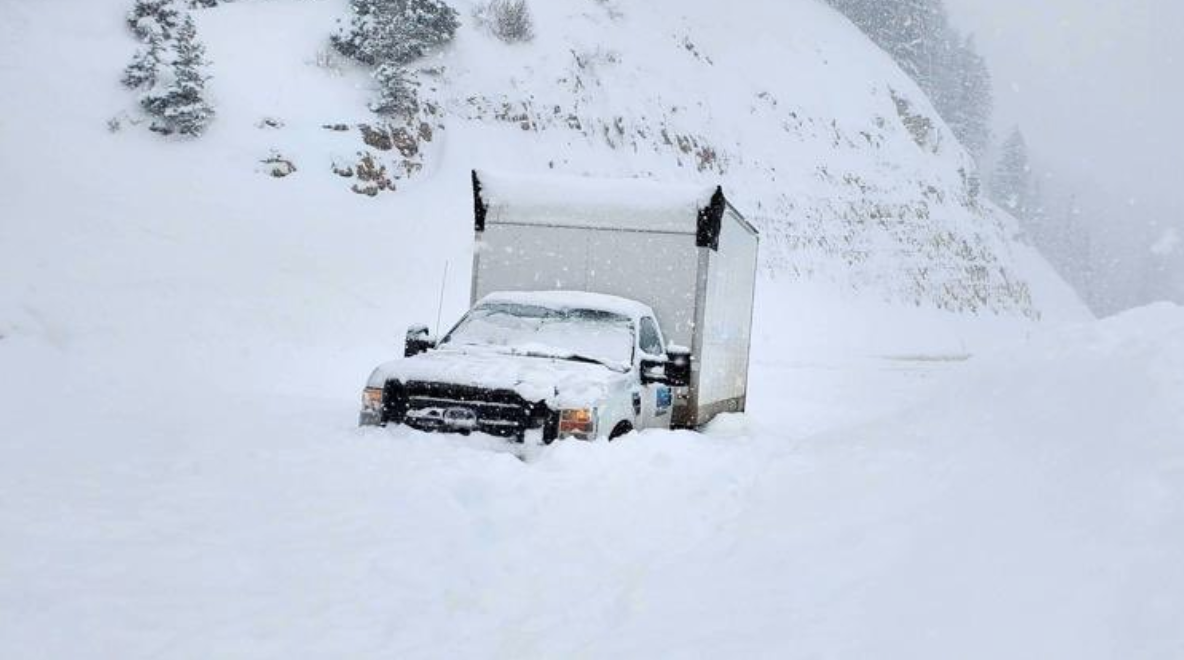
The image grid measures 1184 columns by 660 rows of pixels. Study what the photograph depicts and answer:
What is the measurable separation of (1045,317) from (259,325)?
161 ft

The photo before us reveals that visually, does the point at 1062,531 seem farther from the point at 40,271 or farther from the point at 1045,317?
the point at 1045,317

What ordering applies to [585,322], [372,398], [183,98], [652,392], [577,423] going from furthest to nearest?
[183,98]
[652,392]
[585,322]
[372,398]
[577,423]

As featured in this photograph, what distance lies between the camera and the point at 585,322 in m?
8.76

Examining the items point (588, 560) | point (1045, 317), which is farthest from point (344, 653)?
point (1045, 317)

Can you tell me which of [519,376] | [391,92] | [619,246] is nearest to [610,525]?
[519,376]

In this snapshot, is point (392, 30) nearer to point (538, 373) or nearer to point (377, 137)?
point (377, 137)

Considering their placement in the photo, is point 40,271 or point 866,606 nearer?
point 866,606

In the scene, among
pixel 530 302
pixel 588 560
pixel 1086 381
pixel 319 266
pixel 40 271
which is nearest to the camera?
pixel 588 560

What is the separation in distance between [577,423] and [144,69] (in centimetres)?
2299

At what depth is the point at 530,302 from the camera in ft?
29.7

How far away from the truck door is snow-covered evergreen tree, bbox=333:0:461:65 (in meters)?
22.7

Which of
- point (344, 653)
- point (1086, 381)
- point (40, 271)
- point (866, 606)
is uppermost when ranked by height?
point (40, 271)

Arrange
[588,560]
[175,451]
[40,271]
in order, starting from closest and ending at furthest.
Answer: [588,560], [175,451], [40,271]

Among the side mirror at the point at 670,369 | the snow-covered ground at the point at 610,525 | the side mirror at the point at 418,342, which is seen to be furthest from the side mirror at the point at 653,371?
the side mirror at the point at 418,342
